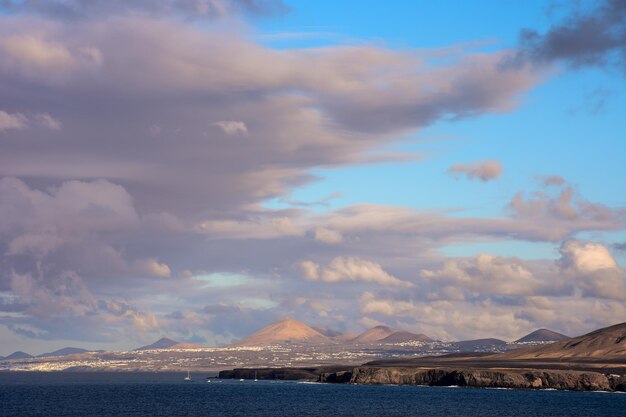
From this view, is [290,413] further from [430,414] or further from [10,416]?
[10,416]

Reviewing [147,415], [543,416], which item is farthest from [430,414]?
[147,415]

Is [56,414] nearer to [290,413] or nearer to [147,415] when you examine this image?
[147,415]

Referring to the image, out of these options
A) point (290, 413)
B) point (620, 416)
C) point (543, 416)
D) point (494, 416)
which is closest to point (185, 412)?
point (290, 413)

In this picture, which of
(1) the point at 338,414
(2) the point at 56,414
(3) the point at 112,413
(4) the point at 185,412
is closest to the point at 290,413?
(1) the point at 338,414

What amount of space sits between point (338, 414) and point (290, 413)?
483 inches

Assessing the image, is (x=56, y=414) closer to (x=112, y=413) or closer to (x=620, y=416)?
(x=112, y=413)

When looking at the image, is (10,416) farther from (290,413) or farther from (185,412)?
(290,413)

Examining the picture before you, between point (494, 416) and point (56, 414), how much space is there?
102 m

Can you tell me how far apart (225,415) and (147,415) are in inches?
697

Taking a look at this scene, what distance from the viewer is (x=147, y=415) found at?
→ 189500 mm

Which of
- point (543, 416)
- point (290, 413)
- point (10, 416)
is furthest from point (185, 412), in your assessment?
point (543, 416)

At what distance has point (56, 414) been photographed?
19425 centimetres

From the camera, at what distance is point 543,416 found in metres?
198

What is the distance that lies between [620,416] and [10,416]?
471 feet
